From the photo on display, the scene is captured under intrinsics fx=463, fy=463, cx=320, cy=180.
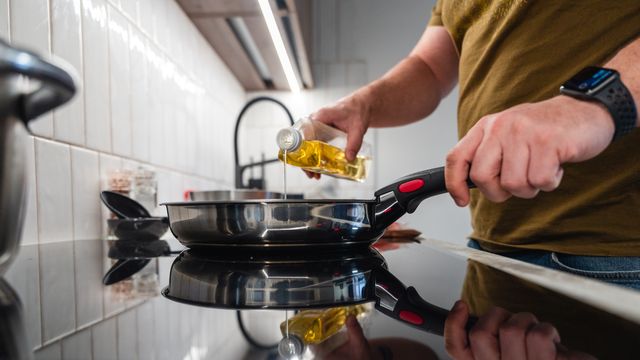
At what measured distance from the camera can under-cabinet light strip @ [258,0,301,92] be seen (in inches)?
42.1

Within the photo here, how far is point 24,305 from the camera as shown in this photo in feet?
0.95

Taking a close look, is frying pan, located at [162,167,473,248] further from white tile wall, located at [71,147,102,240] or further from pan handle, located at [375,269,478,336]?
white tile wall, located at [71,147,102,240]

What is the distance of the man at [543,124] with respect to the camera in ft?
1.44

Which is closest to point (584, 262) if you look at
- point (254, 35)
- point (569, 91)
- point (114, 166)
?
point (569, 91)

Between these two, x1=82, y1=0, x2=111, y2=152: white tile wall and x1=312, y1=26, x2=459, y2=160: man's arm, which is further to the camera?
x1=312, y1=26, x2=459, y2=160: man's arm

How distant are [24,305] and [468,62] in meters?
0.74

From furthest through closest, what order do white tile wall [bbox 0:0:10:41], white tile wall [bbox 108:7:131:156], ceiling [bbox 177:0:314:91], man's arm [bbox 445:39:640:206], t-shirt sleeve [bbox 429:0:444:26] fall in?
ceiling [bbox 177:0:314:91], t-shirt sleeve [bbox 429:0:444:26], white tile wall [bbox 108:7:131:156], white tile wall [bbox 0:0:10:41], man's arm [bbox 445:39:640:206]

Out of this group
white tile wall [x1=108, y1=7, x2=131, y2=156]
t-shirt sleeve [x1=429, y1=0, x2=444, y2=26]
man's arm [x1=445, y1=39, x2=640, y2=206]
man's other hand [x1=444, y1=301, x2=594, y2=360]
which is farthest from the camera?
t-shirt sleeve [x1=429, y1=0, x2=444, y2=26]

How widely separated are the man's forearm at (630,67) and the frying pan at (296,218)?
206 millimetres

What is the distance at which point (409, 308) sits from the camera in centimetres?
29

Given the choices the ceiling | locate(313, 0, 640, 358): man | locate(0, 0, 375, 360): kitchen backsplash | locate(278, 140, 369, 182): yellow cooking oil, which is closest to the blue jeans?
locate(313, 0, 640, 358): man

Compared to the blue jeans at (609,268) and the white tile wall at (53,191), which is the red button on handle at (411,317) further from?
the white tile wall at (53,191)

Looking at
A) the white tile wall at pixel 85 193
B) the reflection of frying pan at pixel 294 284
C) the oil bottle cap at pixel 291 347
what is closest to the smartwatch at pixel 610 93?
the reflection of frying pan at pixel 294 284

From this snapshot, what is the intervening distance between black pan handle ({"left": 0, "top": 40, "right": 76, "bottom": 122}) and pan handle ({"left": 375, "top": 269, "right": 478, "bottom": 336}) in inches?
8.6
